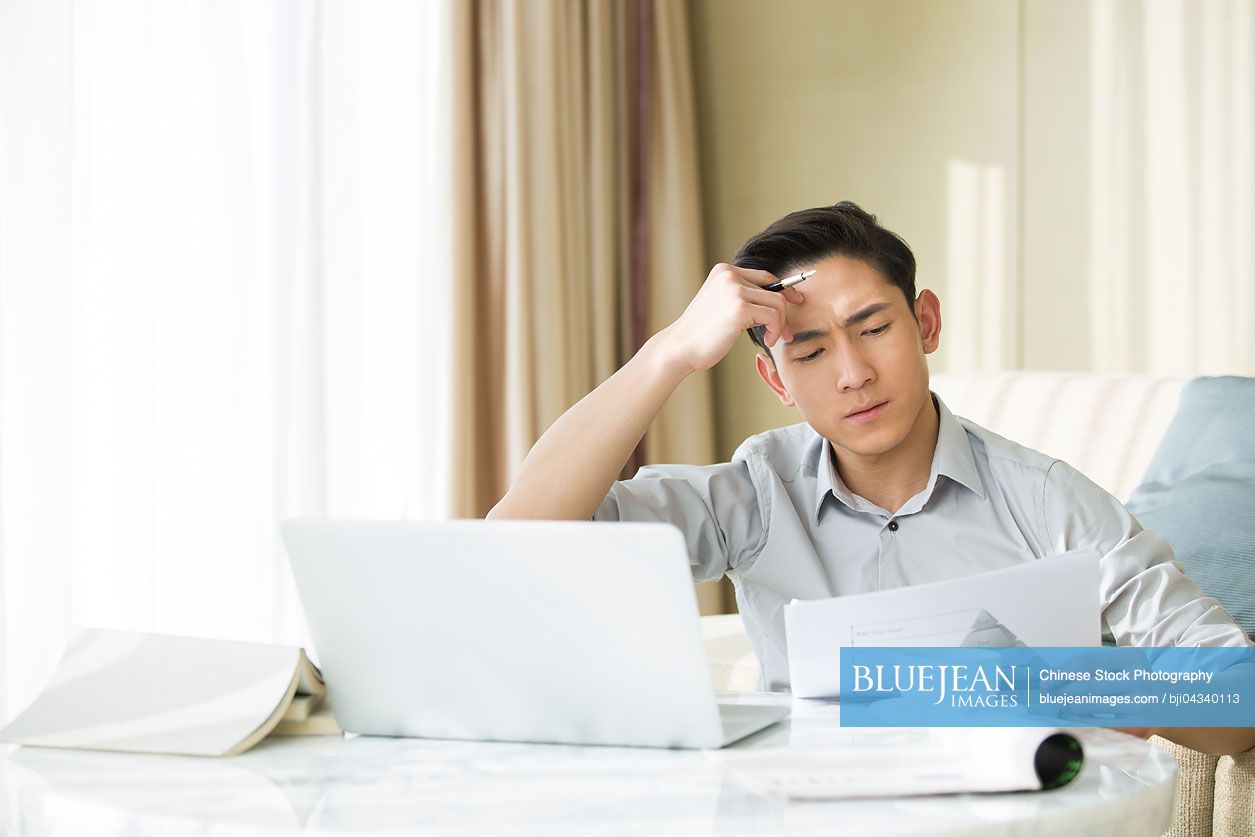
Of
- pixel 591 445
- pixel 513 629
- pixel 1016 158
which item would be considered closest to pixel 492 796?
pixel 513 629

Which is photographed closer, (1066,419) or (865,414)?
(865,414)

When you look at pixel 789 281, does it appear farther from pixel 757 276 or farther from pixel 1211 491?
pixel 1211 491

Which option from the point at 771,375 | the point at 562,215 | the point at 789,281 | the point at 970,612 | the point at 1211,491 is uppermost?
the point at 562,215

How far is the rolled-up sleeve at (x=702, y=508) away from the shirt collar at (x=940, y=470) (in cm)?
9

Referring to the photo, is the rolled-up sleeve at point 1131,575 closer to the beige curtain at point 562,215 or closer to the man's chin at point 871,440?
the man's chin at point 871,440

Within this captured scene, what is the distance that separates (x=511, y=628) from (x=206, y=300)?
4.86 ft

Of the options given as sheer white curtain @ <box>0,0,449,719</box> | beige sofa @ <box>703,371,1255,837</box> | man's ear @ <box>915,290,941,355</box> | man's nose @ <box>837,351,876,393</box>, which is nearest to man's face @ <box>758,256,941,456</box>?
man's nose @ <box>837,351,876,393</box>

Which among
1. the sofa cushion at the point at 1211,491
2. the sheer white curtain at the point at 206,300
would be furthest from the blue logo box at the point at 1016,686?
the sheer white curtain at the point at 206,300

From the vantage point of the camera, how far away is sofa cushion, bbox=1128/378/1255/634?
1.75m

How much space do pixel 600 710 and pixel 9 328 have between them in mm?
1323

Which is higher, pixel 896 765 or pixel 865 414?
pixel 865 414

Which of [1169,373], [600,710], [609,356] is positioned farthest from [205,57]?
[1169,373]

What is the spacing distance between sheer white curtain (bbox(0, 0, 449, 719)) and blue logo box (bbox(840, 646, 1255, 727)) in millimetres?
1363

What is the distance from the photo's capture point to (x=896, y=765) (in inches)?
32.5
